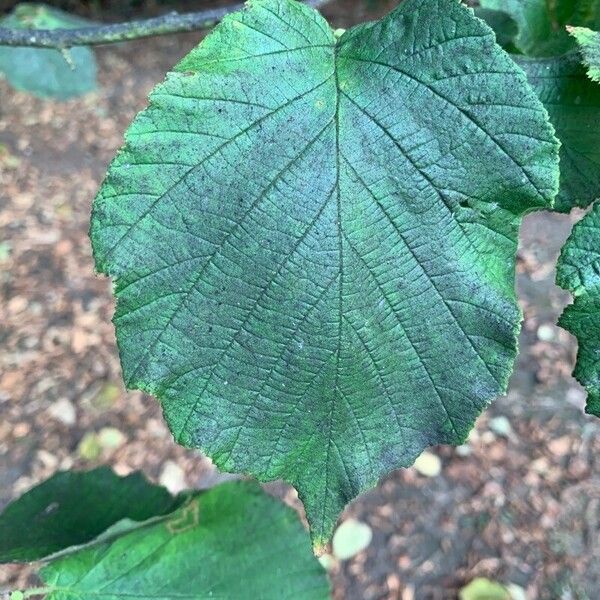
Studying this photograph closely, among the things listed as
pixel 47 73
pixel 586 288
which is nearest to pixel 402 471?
pixel 47 73

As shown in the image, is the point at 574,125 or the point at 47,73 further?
the point at 47,73

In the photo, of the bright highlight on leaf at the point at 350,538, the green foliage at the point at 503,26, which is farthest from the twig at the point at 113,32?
the bright highlight on leaf at the point at 350,538

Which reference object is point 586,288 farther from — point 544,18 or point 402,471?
point 402,471

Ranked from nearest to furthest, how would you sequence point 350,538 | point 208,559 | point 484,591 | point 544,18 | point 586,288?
point 586,288
point 544,18
point 208,559
point 484,591
point 350,538

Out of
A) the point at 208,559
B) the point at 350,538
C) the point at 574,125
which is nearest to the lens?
the point at 574,125

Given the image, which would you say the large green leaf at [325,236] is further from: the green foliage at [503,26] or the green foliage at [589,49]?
the green foliage at [503,26]

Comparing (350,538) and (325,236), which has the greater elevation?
(325,236)

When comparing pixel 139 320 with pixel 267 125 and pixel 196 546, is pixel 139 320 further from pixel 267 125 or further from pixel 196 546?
pixel 196 546
